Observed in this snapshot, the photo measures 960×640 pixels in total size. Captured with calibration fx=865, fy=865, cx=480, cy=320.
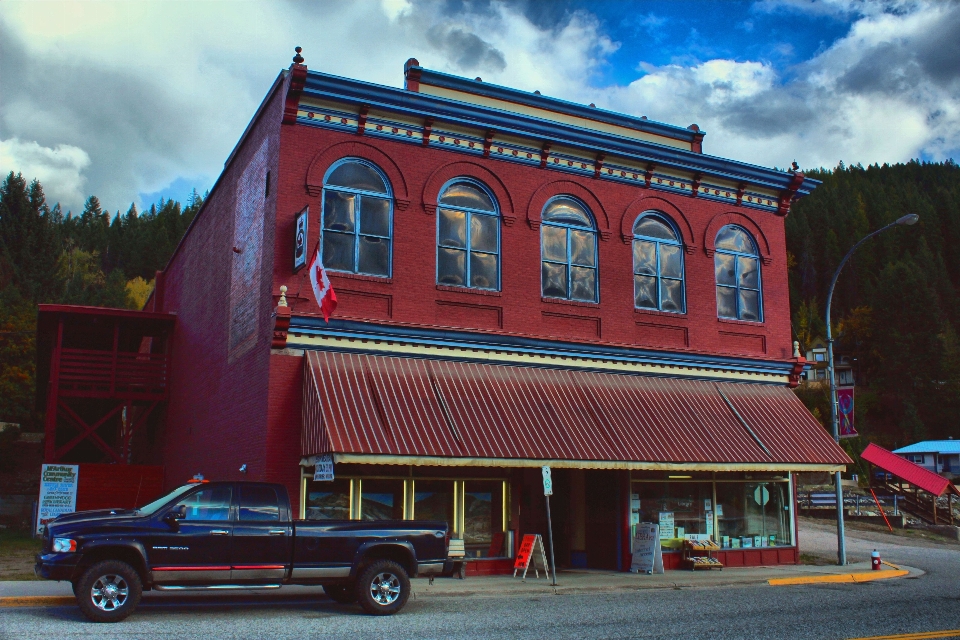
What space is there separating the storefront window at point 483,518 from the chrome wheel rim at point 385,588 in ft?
16.5

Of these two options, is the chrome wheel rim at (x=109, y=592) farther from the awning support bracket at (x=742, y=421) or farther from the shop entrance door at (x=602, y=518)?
the awning support bracket at (x=742, y=421)

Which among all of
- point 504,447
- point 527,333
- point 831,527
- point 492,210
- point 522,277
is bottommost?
point 831,527

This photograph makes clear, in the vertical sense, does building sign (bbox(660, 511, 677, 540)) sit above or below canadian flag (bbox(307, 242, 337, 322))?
below

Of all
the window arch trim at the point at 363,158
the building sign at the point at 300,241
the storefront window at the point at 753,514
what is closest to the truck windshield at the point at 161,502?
the building sign at the point at 300,241

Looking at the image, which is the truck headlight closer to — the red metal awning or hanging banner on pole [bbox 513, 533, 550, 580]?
the red metal awning

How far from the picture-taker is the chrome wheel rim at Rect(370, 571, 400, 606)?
12.6 m

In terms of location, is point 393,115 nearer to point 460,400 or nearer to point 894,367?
point 460,400

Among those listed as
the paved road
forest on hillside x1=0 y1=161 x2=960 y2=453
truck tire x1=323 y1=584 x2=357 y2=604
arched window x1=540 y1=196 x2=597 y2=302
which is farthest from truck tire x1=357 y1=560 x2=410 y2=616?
forest on hillside x1=0 y1=161 x2=960 y2=453

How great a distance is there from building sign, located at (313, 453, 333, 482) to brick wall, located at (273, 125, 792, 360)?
10.5 ft

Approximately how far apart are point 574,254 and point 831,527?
63.7ft

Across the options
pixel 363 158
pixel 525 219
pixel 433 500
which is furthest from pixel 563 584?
pixel 363 158

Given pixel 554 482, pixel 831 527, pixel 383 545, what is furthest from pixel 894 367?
pixel 383 545

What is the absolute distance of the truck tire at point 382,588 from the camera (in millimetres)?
12492

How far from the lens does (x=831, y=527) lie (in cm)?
3312
